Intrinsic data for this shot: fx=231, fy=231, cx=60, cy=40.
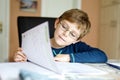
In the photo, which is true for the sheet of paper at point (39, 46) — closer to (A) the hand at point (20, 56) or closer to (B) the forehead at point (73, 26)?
(A) the hand at point (20, 56)

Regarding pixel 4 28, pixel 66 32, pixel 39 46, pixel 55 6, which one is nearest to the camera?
pixel 39 46

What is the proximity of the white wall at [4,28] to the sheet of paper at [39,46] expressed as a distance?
2.03m

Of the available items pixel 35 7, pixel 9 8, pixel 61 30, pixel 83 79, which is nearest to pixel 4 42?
pixel 9 8

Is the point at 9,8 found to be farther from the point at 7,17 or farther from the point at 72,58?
the point at 72,58

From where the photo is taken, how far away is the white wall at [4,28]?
2.98 metres

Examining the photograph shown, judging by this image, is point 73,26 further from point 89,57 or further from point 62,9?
point 62,9

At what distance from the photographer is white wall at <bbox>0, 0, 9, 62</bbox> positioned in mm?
2982

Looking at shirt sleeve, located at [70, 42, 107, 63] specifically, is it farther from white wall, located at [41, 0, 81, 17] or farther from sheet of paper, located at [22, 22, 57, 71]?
white wall, located at [41, 0, 81, 17]

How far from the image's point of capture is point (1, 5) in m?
2.98

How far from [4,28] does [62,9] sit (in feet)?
2.97

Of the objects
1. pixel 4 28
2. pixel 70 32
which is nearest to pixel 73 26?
pixel 70 32

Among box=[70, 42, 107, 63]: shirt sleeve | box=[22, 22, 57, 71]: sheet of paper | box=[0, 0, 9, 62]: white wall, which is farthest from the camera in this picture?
box=[0, 0, 9, 62]: white wall

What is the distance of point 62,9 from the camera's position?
3.39 meters

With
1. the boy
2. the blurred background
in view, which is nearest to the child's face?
the boy
